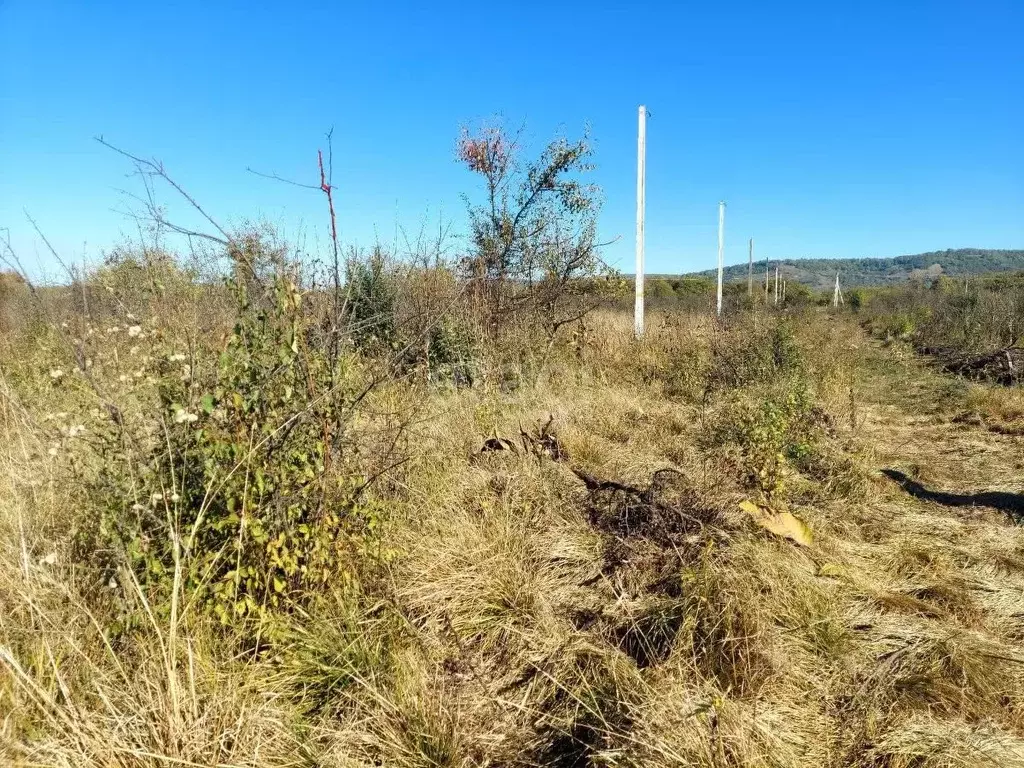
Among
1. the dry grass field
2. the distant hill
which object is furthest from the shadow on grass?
the distant hill

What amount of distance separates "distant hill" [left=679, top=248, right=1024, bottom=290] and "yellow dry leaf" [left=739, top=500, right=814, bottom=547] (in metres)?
59.7

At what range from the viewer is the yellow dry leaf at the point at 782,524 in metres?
2.87

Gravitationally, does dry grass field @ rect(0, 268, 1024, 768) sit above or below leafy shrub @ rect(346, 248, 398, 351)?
below

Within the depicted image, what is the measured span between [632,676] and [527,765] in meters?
0.45

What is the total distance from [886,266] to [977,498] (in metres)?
82.1

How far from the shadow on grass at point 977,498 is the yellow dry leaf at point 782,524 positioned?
1540mm

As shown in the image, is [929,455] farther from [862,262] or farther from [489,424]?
[862,262]

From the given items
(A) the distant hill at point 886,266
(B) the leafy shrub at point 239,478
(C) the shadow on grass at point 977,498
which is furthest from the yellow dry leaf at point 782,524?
(A) the distant hill at point 886,266

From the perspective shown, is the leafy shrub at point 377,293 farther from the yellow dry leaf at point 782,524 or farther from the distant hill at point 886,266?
the distant hill at point 886,266

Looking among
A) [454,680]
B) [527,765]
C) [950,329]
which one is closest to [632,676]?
[527,765]

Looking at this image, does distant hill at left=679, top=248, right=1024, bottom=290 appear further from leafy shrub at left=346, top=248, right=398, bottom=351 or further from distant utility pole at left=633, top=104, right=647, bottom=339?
leafy shrub at left=346, top=248, right=398, bottom=351

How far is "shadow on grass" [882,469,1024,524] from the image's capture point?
3.67 meters

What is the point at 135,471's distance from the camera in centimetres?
205

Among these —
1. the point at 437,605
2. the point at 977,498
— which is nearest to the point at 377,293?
the point at 437,605
